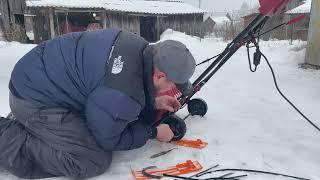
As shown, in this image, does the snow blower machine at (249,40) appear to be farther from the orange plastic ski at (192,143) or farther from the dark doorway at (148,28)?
the dark doorway at (148,28)

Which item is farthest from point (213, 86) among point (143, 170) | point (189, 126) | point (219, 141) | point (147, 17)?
point (147, 17)

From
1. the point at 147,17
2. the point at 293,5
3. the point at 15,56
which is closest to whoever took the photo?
the point at 15,56

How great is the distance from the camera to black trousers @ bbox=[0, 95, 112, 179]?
2.37 meters

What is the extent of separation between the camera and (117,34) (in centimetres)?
243

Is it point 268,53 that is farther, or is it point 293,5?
point 293,5

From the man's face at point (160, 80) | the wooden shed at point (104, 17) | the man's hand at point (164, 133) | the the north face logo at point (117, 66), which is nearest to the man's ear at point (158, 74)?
the man's face at point (160, 80)

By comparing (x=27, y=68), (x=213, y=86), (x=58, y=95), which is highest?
(x=27, y=68)

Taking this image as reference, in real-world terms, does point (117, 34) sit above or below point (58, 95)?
above

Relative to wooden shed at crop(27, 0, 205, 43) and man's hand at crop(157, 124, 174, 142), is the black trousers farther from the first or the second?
wooden shed at crop(27, 0, 205, 43)

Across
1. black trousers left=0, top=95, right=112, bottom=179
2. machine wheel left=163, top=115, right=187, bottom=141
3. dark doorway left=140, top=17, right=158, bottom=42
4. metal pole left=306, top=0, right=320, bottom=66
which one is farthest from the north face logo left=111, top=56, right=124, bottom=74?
dark doorway left=140, top=17, right=158, bottom=42

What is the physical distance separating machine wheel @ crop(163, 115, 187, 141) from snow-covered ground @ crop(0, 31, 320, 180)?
103 mm

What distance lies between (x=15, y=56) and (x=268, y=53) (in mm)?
5359

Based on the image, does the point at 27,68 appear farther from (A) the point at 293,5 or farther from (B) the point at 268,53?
(A) the point at 293,5

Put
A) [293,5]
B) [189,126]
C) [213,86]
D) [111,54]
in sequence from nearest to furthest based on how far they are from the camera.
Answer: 1. [111,54]
2. [189,126]
3. [213,86]
4. [293,5]
